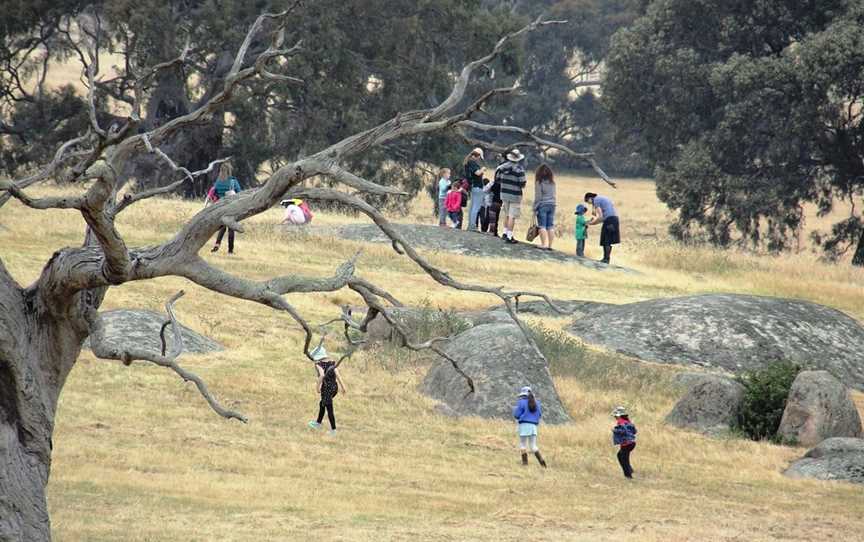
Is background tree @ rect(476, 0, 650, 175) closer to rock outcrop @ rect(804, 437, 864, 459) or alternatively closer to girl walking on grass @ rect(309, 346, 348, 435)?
rock outcrop @ rect(804, 437, 864, 459)

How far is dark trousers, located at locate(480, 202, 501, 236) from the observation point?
34.8m

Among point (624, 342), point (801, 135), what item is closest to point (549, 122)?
point (801, 135)

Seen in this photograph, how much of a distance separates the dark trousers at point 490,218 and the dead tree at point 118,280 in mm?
23719

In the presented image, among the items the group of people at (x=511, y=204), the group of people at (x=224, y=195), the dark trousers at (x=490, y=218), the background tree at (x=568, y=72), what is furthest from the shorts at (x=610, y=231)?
the background tree at (x=568, y=72)

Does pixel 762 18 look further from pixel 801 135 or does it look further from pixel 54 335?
pixel 54 335

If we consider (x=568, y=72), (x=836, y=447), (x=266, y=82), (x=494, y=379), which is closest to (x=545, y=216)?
(x=494, y=379)

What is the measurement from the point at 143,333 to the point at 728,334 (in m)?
11.0

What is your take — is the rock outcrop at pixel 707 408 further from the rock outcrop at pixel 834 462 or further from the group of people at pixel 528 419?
the group of people at pixel 528 419

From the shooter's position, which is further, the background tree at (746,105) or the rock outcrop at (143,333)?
the background tree at (746,105)

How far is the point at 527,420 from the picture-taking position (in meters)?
19.4

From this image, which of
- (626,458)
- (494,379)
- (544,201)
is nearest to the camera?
(626,458)

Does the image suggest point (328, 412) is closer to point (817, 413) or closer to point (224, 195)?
point (224, 195)

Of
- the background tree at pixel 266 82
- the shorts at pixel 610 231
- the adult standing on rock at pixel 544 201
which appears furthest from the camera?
the background tree at pixel 266 82

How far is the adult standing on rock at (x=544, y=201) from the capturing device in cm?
3100
